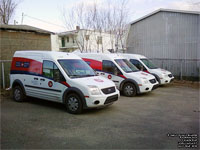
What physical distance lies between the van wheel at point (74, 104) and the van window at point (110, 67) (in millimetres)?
3608

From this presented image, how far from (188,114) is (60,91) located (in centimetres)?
438

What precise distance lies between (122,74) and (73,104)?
3680 millimetres

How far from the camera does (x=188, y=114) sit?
633 centimetres

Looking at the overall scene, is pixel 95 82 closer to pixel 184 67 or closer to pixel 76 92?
pixel 76 92

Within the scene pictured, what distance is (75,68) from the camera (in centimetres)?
698

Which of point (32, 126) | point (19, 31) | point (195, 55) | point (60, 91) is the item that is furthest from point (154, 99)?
point (19, 31)

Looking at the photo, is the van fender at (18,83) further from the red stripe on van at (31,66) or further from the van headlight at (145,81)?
the van headlight at (145,81)

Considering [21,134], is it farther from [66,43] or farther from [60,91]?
[66,43]

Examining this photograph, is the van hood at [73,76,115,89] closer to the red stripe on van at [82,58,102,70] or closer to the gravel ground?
the gravel ground

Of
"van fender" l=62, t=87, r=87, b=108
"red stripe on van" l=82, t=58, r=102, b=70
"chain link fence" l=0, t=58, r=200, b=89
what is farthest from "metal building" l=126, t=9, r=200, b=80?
"van fender" l=62, t=87, r=87, b=108

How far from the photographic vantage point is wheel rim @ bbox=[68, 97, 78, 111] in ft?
20.5

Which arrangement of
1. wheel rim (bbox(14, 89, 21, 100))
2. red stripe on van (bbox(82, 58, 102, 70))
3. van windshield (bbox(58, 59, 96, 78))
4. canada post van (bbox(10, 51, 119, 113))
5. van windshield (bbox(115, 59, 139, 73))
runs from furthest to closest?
red stripe on van (bbox(82, 58, 102, 70)) → van windshield (bbox(115, 59, 139, 73)) → wheel rim (bbox(14, 89, 21, 100)) → van windshield (bbox(58, 59, 96, 78)) → canada post van (bbox(10, 51, 119, 113))

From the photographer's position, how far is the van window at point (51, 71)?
21.6 ft

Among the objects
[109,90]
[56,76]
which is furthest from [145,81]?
[56,76]
